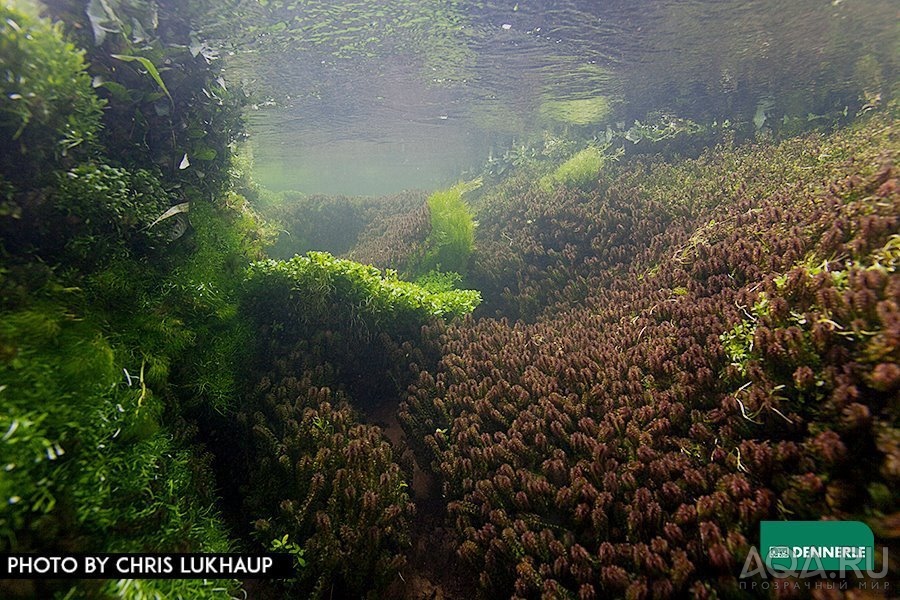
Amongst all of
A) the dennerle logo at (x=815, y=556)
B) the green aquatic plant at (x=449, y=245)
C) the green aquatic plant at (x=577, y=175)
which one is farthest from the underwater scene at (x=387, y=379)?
the green aquatic plant at (x=577, y=175)

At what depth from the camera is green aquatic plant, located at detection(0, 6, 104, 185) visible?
287cm

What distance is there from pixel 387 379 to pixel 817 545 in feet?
15.7

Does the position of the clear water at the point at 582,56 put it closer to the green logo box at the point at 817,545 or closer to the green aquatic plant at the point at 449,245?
the green aquatic plant at the point at 449,245

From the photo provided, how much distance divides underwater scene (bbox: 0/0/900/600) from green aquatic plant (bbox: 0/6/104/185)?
22 mm

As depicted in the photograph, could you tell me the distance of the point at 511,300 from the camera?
8508mm

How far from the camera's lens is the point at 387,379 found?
5.94 m

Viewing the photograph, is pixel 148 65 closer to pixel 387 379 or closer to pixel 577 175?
pixel 387 379

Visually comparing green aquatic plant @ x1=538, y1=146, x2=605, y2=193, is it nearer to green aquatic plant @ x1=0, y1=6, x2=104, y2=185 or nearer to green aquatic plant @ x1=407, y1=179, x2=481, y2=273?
green aquatic plant @ x1=407, y1=179, x2=481, y2=273

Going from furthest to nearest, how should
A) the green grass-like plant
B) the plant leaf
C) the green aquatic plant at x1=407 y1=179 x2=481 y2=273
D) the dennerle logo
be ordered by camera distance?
the green aquatic plant at x1=407 y1=179 x2=481 y2=273 → the green grass-like plant → the plant leaf → the dennerle logo

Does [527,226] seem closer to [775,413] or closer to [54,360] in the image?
[775,413]

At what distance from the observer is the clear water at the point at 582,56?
13383 millimetres

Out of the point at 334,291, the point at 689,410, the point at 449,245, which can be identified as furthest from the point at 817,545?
the point at 449,245

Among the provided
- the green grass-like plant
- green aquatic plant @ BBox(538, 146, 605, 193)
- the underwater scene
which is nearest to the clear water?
the green grass-like plant

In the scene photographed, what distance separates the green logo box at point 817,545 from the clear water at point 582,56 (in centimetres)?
775
